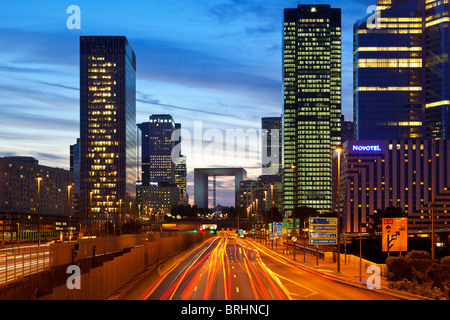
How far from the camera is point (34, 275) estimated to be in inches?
1318

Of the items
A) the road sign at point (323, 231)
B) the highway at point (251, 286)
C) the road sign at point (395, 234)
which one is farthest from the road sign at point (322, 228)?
the road sign at point (395, 234)

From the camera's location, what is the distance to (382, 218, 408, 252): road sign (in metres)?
43.1

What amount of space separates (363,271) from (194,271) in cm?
1603

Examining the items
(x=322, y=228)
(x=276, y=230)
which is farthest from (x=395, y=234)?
(x=276, y=230)

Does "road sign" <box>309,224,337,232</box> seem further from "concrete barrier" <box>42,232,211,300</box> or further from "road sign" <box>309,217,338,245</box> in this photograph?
"concrete barrier" <box>42,232,211,300</box>

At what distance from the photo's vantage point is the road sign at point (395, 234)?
Answer: 43.1 m

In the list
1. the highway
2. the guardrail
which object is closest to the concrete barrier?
the highway

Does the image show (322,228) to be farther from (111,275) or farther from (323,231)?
(111,275)

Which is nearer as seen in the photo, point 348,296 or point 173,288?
point 348,296

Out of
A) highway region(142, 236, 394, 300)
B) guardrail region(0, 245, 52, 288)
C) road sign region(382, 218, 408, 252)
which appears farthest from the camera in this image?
road sign region(382, 218, 408, 252)

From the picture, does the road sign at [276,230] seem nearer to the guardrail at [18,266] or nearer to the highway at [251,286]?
the highway at [251,286]
